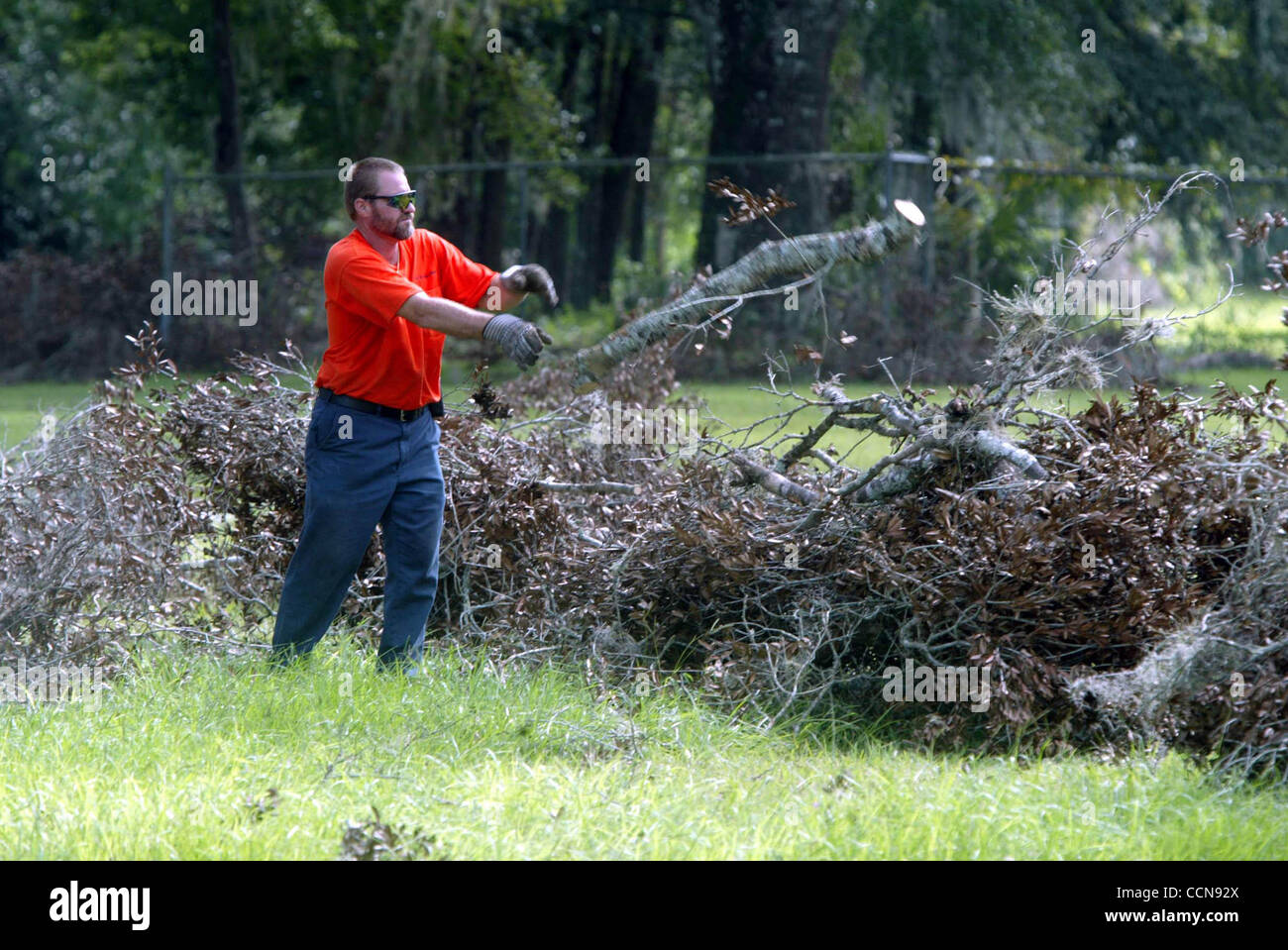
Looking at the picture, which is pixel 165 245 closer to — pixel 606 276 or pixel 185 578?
pixel 606 276

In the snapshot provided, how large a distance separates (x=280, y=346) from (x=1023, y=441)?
42.9 ft

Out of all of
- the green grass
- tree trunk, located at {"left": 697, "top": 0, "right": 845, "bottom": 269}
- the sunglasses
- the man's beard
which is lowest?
the green grass

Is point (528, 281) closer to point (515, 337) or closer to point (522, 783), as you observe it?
point (515, 337)

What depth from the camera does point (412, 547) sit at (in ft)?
18.5

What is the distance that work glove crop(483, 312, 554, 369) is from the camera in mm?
5012

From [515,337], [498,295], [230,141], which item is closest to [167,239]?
[230,141]

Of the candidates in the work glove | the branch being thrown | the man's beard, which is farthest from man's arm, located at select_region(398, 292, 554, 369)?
the branch being thrown

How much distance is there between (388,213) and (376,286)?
1.19 feet

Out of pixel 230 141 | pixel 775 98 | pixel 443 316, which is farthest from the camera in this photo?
pixel 230 141

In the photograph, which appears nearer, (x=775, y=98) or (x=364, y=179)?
(x=364, y=179)

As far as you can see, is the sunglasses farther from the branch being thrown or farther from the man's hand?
the branch being thrown

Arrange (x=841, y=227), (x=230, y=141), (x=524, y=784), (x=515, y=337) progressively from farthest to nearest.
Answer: (x=230, y=141)
(x=841, y=227)
(x=515, y=337)
(x=524, y=784)

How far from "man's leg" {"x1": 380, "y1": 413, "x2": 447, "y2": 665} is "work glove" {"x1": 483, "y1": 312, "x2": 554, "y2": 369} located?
710 millimetres

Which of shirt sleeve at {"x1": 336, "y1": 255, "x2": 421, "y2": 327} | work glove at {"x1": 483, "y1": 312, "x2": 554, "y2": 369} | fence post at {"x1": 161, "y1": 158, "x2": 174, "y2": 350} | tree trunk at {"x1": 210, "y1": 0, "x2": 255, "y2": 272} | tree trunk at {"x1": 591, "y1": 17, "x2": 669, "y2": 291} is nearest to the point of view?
work glove at {"x1": 483, "y1": 312, "x2": 554, "y2": 369}
